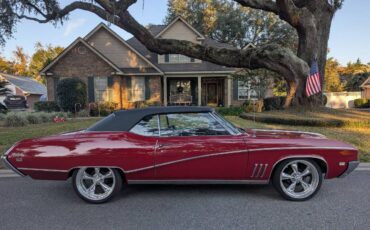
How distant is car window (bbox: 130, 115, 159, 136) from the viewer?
4.47 meters

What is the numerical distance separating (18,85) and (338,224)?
146ft

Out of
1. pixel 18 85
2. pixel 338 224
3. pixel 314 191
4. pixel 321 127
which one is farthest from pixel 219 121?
pixel 18 85

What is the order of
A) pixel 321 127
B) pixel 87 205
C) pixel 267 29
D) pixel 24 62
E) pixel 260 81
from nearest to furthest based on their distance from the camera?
pixel 87 205 < pixel 321 127 < pixel 260 81 < pixel 267 29 < pixel 24 62

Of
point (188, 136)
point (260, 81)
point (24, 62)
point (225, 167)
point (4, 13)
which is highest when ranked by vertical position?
point (24, 62)

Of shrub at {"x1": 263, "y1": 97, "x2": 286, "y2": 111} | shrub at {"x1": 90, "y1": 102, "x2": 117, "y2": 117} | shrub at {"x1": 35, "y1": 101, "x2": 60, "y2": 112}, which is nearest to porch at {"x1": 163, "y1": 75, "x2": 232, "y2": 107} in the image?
shrub at {"x1": 263, "y1": 97, "x2": 286, "y2": 111}

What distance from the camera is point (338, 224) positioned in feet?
11.7

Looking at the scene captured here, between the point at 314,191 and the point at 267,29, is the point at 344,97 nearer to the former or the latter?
the point at 267,29

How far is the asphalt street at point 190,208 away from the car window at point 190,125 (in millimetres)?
967

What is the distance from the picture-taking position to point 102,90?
2256 cm

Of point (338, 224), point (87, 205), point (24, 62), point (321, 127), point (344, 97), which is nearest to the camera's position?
point (338, 224)

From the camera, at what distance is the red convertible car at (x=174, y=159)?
430 centimetres

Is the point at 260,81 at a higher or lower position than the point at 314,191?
higher

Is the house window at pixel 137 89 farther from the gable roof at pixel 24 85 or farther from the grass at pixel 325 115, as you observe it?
the gable roof at pixel 24 85

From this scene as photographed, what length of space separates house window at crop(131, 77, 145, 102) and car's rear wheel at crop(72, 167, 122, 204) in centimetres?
1907
